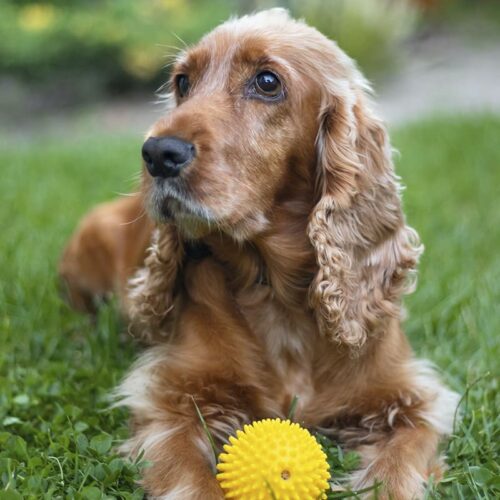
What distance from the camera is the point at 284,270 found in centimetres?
272

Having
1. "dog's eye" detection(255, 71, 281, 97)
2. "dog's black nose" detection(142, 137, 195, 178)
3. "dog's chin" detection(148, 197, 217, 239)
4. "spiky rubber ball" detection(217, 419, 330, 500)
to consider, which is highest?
"dog's eye" detection(255, 71, 281, 97)

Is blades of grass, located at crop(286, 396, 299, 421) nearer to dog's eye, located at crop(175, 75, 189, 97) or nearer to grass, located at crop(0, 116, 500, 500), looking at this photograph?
grass, located at crop(0, 116, 500, 500)

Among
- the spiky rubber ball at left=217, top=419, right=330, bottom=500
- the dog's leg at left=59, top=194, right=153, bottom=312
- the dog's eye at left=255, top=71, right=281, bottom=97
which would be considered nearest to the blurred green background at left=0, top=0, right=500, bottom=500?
the dog's leg at left=59, top=194, right=153, bottom=312

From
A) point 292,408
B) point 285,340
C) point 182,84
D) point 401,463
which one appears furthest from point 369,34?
point 401,463

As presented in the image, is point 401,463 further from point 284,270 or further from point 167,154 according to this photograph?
point 167,154

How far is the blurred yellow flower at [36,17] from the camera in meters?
9.91

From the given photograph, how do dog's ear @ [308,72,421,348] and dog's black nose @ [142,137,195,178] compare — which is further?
dog's ear @ [308,72,421,348]

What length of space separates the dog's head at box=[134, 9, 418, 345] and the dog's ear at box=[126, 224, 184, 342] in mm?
210

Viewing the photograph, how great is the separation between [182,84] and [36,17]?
26.9 ft

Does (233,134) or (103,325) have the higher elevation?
(233,134)

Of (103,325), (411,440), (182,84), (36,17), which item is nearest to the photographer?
(411,440)

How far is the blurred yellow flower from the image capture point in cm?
991

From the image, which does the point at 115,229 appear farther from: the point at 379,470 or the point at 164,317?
the point at 379,470

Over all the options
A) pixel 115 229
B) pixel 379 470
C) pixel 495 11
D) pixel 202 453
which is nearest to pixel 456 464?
pixel 379 470
